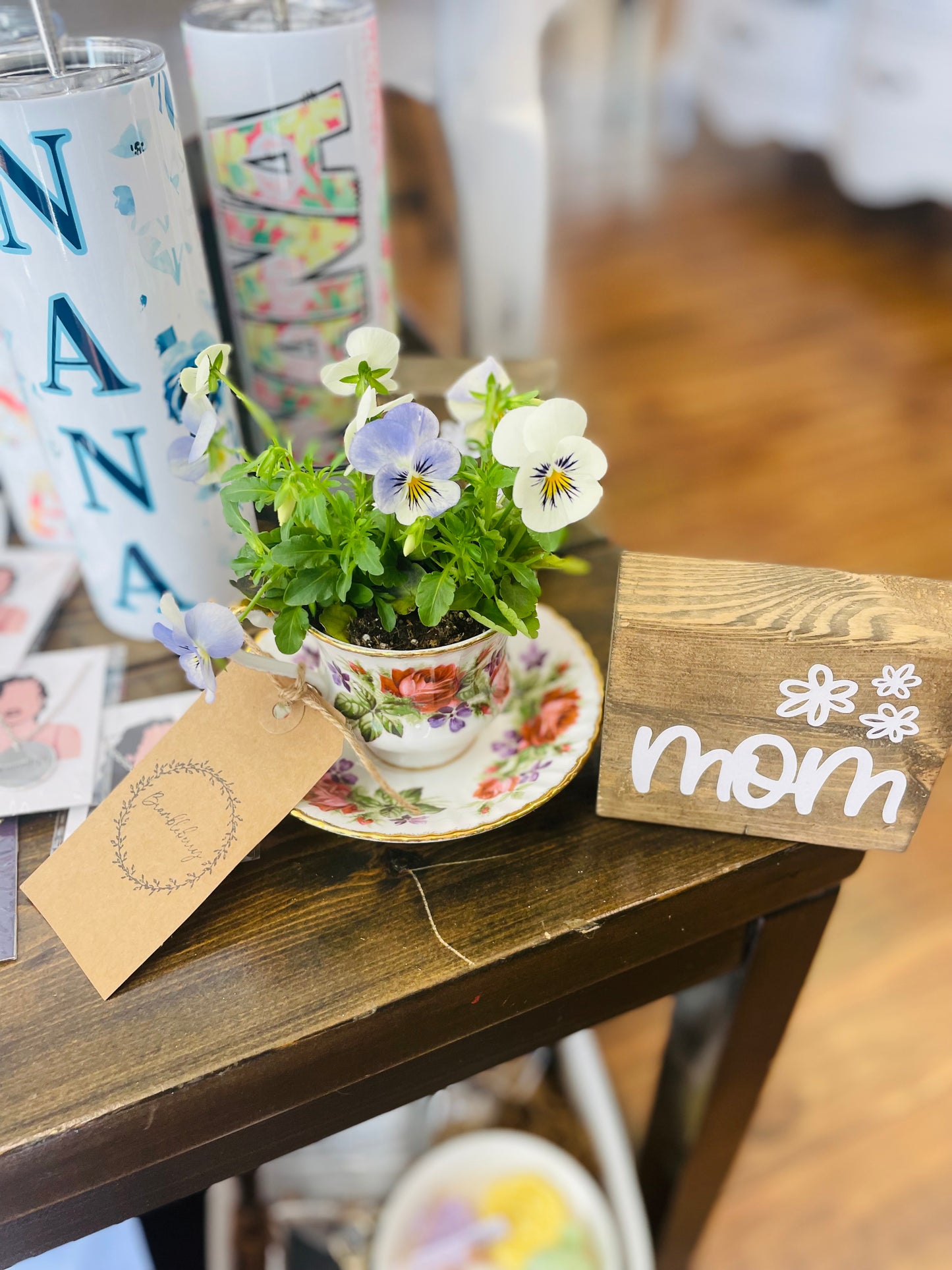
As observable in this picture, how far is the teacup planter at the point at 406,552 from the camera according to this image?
39cm

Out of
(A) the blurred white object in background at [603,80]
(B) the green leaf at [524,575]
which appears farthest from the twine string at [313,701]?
(A) the blurred white object in background at [603,80]

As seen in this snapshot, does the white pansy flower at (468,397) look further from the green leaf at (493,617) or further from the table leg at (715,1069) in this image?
the table leg at (715,1069)

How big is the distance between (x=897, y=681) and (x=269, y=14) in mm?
580

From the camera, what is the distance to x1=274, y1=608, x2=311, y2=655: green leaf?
0.42m

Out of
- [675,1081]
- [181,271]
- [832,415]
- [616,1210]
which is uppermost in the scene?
[181,271]

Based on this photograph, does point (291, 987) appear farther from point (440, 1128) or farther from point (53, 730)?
point (440, 1128)

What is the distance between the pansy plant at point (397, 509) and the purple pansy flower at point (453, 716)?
0.04 metres

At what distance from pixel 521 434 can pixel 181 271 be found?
251 millimetres

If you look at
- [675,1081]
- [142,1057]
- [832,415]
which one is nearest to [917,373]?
[832,415]

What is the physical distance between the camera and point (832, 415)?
2.02 metres

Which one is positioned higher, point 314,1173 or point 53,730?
point 53,730

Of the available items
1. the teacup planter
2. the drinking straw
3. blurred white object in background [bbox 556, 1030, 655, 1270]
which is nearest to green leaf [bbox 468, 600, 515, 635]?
the teacup planter

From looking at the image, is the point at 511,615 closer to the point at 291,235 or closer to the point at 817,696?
the point at 817,696

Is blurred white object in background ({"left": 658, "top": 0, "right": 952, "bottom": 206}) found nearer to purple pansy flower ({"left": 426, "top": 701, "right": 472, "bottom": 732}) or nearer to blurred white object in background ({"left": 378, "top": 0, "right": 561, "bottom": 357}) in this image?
blurred white object in background ({"left": 378, "top": 0, "right": 561, "bottom": 357})
